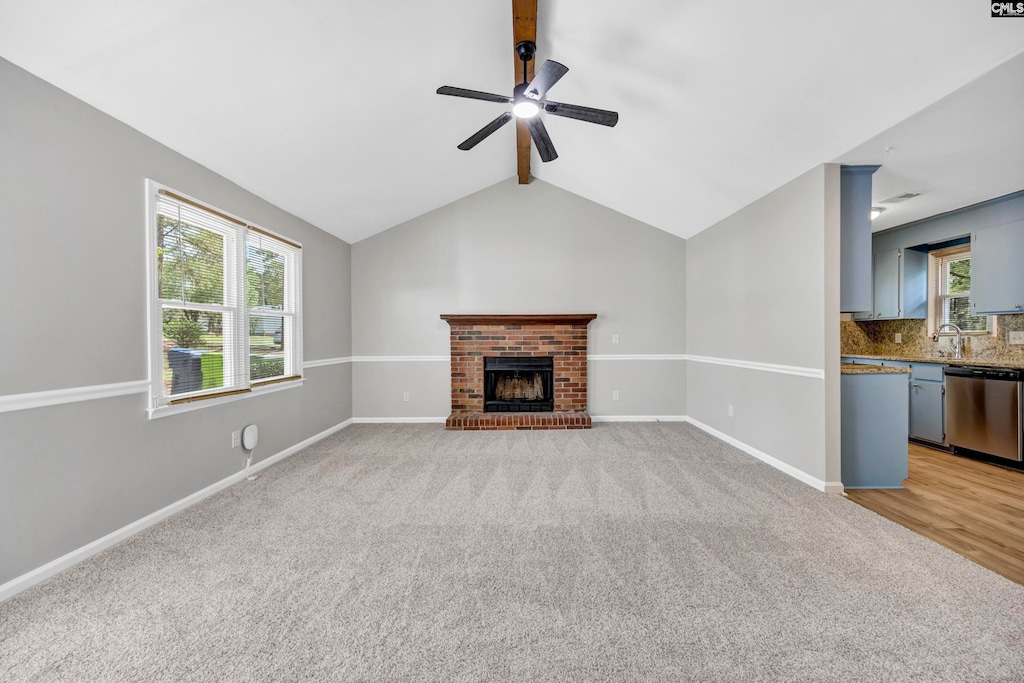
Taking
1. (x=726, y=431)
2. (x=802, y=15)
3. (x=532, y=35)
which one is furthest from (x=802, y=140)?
(x=726, y=431)

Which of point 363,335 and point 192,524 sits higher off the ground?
point 363,335

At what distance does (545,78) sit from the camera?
2113 millimetres

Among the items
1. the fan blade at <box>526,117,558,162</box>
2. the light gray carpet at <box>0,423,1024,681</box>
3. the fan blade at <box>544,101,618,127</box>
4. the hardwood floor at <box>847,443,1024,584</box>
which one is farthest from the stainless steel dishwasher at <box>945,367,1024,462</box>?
the fan blade at <box>526,117,558,162</box>

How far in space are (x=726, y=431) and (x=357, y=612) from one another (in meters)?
3.78

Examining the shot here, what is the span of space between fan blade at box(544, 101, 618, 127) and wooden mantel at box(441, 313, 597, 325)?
260 centimetres

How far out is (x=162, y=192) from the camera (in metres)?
2.40

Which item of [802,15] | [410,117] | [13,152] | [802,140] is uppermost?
[410,117]

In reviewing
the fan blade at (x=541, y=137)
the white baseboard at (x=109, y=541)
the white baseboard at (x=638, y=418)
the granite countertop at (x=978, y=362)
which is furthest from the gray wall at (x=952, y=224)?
the white baseboard at (x=109, y=541)

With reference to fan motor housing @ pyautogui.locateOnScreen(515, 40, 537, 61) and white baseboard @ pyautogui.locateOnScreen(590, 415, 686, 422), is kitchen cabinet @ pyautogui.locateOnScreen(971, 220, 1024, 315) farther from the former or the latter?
fan motor housing @ pyautogui.locateOnScreen(515, 40, 537, 61)

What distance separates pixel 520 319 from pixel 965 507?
12.8 ft

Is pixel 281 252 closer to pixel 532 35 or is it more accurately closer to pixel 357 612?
pixel 532 35

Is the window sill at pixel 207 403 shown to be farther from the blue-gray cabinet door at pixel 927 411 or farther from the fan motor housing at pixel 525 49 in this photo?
the blue-gray cabinet door at pixel 927 411

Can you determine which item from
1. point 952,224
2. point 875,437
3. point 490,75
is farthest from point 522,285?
point 952,224

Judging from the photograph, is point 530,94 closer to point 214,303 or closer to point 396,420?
point 214,303
